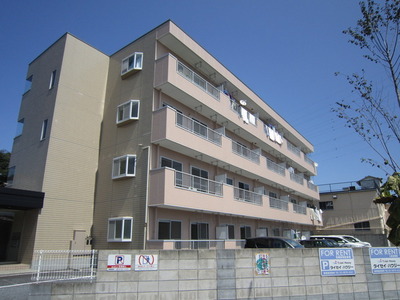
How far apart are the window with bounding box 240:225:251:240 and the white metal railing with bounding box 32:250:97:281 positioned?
1342 cm

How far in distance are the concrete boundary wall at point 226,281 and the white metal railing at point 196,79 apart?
430 inches

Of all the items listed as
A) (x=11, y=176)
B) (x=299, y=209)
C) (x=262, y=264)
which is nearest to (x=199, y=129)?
(x=262, y=264)

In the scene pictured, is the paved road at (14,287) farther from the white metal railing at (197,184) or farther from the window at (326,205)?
the window at (326,205)

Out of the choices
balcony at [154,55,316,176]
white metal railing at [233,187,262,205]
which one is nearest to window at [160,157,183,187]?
balcony at [154,55,316,176]

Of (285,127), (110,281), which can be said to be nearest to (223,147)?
(110,281)

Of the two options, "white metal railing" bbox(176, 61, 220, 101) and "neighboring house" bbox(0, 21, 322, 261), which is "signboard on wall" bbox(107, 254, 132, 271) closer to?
"neighboring house" bbox(0, 21, 322, 261)

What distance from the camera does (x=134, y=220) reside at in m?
14.6

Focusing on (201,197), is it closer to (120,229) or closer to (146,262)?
(120,229)

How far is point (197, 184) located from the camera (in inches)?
639

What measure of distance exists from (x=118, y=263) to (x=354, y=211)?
3463 centimetres

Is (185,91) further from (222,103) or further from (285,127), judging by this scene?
(285,127)

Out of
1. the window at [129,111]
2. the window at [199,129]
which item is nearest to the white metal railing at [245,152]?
the window at [199,129]

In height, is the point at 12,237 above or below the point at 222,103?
below

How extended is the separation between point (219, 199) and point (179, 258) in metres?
8.79
